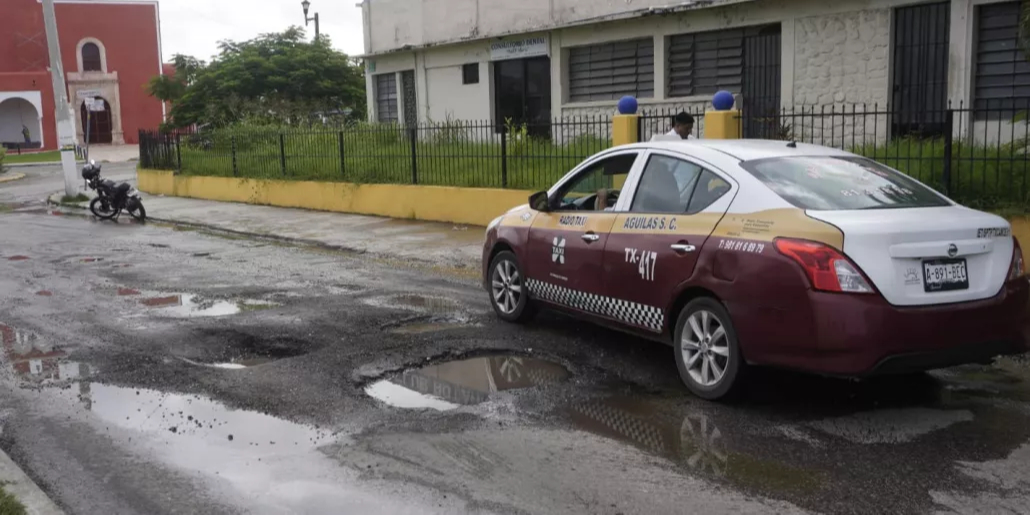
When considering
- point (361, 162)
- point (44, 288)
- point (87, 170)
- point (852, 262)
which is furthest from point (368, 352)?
point (87, 170)

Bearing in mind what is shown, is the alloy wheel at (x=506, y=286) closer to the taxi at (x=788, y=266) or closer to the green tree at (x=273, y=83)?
the taxi at (x=788, y=266)

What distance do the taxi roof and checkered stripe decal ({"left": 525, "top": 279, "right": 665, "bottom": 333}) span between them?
1116mm

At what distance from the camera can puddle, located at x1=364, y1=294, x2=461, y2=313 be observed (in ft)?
30.0

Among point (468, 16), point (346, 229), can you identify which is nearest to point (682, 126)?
point (346, 229)

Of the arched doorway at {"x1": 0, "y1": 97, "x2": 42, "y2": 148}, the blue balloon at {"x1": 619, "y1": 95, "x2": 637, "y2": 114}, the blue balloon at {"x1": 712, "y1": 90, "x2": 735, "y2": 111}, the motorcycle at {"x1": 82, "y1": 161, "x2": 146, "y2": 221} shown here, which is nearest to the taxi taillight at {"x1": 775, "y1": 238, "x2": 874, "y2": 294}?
the blue balloon at {"x1": 712, "y1": 90, "x2": 735, "y2": 111}

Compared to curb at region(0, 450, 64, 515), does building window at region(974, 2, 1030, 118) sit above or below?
above

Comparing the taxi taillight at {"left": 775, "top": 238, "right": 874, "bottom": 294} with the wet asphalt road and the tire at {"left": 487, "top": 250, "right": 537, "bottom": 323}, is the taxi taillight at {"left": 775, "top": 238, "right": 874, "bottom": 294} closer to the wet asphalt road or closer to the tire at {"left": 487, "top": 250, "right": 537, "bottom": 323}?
the wet asphalt road

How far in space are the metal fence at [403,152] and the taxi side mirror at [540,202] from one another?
5.94 meters

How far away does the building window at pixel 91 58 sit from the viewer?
58.4m

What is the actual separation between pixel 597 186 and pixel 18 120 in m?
59.1

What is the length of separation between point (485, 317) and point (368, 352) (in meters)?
1.52

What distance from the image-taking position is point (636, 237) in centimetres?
660

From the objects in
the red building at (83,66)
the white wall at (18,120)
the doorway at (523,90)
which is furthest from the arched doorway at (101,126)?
the doorway at (523,90)

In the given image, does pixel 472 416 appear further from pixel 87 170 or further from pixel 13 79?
pixel 13 79
